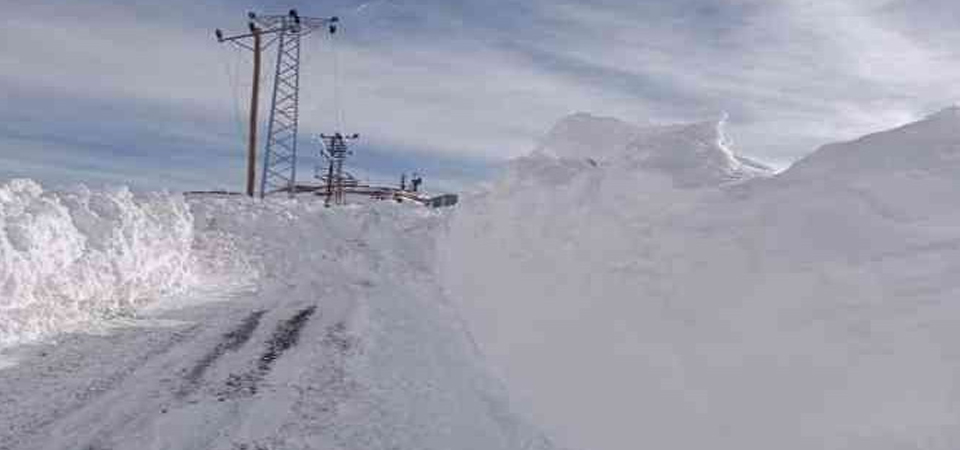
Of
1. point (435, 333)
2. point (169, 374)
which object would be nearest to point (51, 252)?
point (169, 374)

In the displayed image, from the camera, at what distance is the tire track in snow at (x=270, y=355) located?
731 centimetres

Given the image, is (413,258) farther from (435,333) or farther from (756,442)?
(756,442)

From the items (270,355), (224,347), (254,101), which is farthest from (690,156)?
(254,101)

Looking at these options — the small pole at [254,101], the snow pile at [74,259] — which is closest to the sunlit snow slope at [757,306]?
the snow pile at [74,259]

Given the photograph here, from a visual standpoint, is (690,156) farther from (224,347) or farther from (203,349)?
(203,349)

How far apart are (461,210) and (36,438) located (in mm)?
16167

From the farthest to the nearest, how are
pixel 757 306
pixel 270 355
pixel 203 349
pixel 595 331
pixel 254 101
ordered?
pixel 254 101
pixel 203 349
pixel 270 355
pixel 595 331
pixel 757 306

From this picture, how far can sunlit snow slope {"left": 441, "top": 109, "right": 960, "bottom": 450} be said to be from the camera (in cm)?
514

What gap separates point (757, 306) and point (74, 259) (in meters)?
9.42

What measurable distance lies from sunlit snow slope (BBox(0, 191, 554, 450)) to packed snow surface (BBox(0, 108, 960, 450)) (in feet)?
0.13

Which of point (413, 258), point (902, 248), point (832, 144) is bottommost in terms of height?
point (413, 258)

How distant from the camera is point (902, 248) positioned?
5.68 metres

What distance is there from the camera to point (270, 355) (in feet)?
29.3

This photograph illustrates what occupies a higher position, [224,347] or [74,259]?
[74,259]
